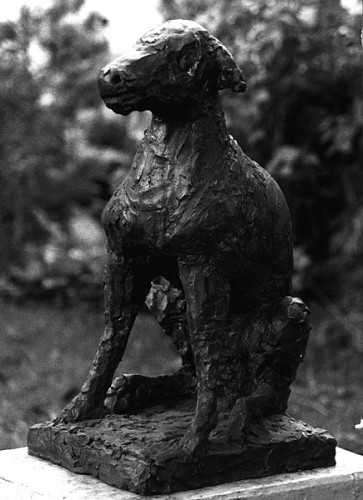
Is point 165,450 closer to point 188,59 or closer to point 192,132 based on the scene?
point 192,132

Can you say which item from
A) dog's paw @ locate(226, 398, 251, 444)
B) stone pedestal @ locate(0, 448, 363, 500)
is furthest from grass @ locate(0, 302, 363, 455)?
dog's paw @ locate(226, 398, 251, 444)

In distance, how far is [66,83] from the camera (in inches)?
293

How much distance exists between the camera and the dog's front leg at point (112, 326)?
9.83 feet

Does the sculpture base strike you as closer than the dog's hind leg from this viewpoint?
Yes

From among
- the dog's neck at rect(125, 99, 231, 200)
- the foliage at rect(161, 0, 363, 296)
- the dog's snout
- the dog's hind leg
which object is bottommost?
the dog's hind leg

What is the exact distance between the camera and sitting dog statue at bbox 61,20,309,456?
274cm

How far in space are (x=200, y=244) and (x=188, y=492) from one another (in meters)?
0.69

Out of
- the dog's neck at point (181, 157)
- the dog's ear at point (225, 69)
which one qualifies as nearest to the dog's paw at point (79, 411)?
the dog's neck at point (181, 157)

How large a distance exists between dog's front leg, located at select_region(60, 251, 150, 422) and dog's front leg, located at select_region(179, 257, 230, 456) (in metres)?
0.23

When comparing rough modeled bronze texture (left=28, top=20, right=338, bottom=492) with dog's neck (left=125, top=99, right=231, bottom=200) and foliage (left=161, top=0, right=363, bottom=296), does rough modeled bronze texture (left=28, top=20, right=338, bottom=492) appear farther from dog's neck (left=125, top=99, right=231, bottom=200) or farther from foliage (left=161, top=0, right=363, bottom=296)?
foliage (left=161, top=0, right=363, bottom=296)

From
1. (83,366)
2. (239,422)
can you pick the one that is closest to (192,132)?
(239,422)

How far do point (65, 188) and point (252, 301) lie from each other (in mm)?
4659

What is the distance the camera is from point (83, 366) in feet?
20.4

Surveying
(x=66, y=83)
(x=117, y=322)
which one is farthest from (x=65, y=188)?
(x=117, y=322)
